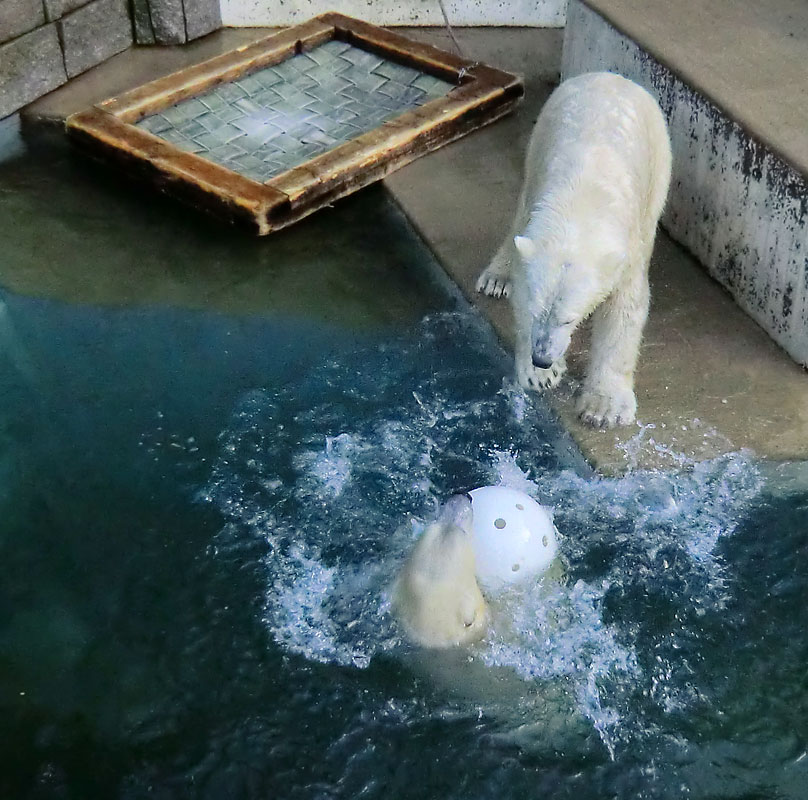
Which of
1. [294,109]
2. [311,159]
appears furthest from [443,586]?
[294,109]

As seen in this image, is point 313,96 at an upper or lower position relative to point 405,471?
upper

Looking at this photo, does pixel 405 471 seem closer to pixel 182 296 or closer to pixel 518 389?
pixel 518 389

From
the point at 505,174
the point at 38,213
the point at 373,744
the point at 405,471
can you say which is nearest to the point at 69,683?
the point at 373,744

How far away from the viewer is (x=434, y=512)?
3.34m

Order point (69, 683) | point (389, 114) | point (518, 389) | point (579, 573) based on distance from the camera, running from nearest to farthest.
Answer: point (69, 683) < point (579, 573) < point (518, 389) < point (389, 114)

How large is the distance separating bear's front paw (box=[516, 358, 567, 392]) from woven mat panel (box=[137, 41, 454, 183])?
1.81 metres

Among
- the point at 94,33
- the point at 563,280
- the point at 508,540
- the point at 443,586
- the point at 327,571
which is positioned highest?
the point at 563,280

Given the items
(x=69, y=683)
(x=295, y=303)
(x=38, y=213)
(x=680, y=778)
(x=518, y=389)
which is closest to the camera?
(x=680, y=778)

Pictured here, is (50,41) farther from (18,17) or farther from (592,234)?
(592,234)

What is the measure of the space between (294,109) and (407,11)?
1.30 metres

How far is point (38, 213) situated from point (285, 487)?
7.07ft

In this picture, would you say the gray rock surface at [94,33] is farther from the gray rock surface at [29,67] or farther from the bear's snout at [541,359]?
the bear's snout at [541,359]

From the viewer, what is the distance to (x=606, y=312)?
3488 mm

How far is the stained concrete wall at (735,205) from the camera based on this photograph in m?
3.73
